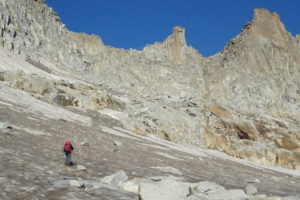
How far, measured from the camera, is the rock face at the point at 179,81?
2325 inches

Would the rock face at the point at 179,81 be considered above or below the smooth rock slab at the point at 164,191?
above

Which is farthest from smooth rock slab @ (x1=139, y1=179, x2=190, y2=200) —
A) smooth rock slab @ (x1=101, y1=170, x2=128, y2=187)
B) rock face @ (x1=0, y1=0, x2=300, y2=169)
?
rock face @ (x1=0, y1=0, x2=300, y2=169)

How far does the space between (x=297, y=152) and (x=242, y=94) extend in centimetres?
5352

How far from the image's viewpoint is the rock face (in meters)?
59.1

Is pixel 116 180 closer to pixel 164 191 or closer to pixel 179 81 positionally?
pixel 164 191

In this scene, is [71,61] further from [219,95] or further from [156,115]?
[219,95]

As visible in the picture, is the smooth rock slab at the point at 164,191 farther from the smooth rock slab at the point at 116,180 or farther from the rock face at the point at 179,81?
the rock face at the point at 179,81

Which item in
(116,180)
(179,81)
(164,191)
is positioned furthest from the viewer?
(179,81)

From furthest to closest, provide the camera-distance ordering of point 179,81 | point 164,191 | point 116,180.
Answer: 1. point 179,81
2. point 116,180
3. point 164,191

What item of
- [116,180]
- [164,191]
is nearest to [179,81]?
[116,180]

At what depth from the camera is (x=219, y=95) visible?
126625 millimetres

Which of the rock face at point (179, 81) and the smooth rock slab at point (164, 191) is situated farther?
the rock face at point (179, 81)

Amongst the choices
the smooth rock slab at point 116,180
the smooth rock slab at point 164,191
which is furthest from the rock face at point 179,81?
the smooth rock slab at point 164,191

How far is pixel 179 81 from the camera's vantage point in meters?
125
